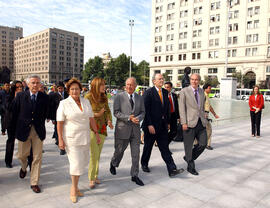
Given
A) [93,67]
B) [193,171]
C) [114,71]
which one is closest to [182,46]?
[114,71]

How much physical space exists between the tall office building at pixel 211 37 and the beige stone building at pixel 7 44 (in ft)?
367

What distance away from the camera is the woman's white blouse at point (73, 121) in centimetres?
321

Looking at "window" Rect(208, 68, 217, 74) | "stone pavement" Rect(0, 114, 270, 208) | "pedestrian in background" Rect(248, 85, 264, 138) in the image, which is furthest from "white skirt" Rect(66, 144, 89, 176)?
"window" Rect(208, 68, 217, 74)

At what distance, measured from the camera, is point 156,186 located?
3930mm

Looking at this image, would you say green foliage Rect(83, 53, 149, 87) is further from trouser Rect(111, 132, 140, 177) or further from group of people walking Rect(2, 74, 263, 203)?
trouser Rect(111, 132, 140, 177)

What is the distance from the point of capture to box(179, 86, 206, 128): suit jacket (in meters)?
4.53

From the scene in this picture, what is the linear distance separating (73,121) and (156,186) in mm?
1831

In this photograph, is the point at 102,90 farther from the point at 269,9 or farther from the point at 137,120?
the point at 269,9

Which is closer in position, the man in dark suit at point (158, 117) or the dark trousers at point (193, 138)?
the man in dark suit at point (158, 117)

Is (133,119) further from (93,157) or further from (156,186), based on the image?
(156,186)

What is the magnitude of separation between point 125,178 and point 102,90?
1.68 metres

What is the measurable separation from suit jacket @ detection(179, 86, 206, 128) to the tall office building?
46156mm

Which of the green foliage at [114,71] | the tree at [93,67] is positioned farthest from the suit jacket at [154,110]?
the tree at [93,67]

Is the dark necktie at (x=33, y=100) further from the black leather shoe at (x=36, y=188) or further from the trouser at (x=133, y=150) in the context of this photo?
the trouser at (x=133, y=150)
